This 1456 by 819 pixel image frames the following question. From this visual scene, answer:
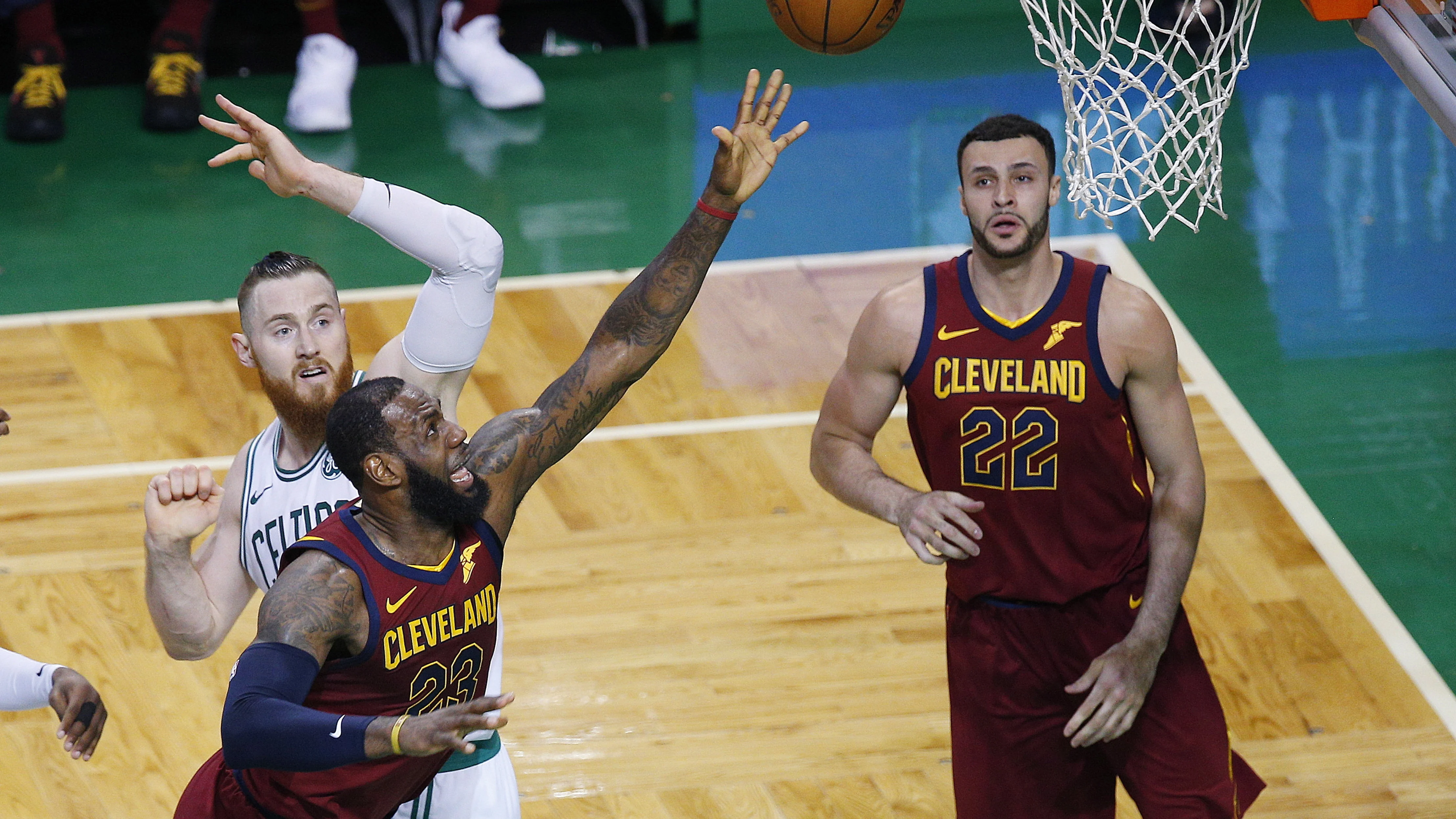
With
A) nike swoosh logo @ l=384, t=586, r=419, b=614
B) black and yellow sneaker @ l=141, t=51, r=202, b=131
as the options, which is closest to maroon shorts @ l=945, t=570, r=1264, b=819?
nike swoosh logo @ l=384, t=586, r=419, b=614

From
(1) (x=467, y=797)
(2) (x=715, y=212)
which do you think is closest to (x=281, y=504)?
(1) (x=467, y=797)

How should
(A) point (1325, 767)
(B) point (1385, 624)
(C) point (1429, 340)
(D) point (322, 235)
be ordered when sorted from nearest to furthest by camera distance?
(A) point (1325, 767)
(B) point (1385, 624)
(C) point (1429, 340)
(D) point (322, 235)

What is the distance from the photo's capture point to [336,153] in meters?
8.48

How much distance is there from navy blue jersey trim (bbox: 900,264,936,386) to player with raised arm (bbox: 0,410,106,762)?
1.80 metres

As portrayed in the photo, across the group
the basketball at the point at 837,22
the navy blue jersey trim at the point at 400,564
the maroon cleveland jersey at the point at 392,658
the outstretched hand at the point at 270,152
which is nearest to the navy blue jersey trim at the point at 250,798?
the maroon cleveland jersey at the point at 392,658

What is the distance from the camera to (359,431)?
3.13 meters

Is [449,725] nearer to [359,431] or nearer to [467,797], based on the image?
[359,431]

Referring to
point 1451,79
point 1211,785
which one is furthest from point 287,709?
point 1451,79

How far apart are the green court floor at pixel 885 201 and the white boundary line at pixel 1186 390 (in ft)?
0.23

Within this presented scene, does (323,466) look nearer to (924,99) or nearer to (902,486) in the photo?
(902,486)

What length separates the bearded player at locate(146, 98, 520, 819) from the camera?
3.60 m

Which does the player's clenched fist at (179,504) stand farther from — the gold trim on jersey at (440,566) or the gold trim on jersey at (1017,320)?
the gold trim on jersey at (1017,320)

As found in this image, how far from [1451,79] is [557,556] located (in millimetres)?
3163

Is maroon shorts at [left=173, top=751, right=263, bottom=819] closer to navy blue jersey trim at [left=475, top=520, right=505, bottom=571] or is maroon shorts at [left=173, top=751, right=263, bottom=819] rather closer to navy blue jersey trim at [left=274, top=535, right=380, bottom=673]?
navy blue jersey trim at [left=274, top=535, right=380, bottom=673]
